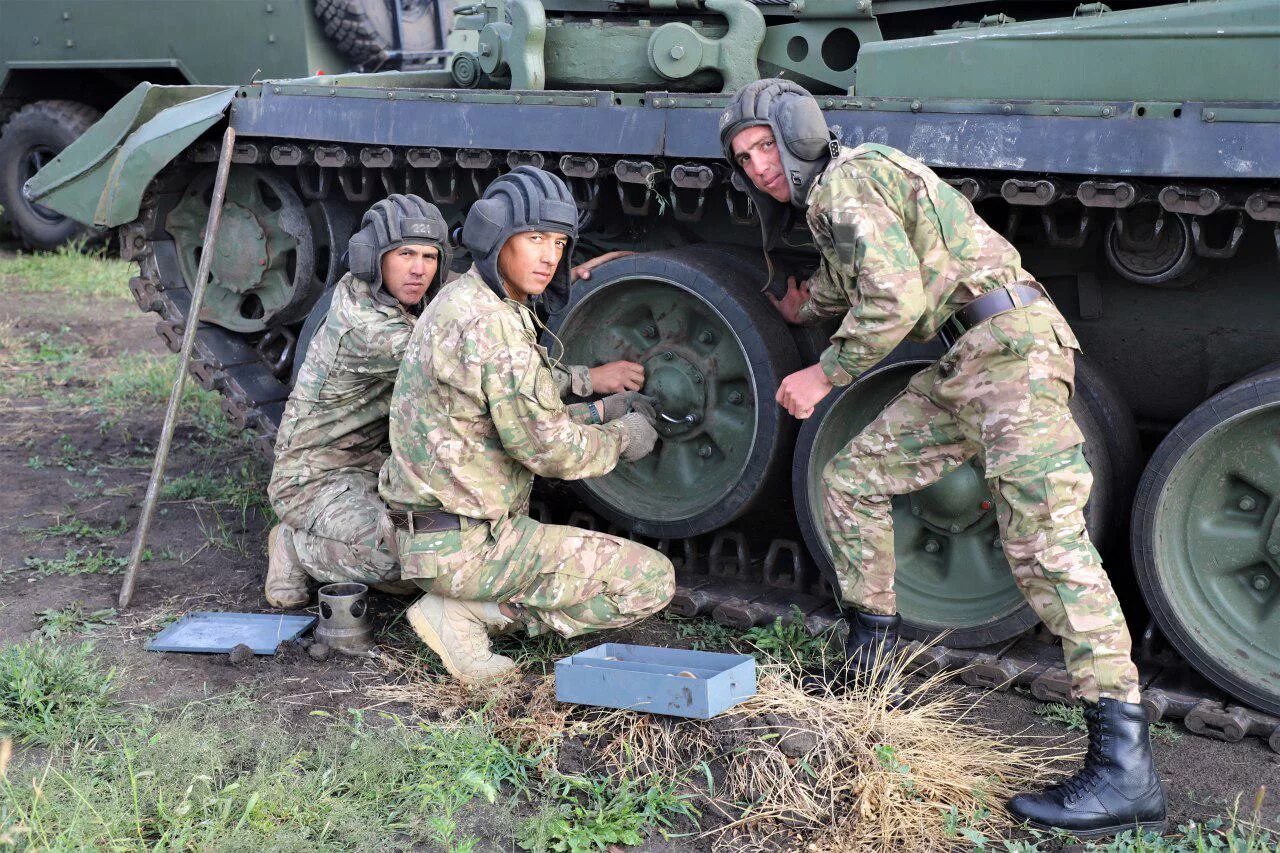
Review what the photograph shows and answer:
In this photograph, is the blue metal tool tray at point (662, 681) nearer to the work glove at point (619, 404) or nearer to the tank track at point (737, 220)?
the tank track at point (737, 220)

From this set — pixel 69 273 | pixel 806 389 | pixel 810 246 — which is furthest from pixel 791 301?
pixel 69 273

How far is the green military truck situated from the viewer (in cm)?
1125

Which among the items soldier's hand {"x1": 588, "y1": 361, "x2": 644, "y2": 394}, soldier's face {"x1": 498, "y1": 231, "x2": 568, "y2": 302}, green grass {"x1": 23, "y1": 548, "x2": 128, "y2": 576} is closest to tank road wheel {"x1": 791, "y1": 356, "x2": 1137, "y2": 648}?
soldier's hand {"x1": 588, "y1": 361, "x2": 644, "y2": 394}

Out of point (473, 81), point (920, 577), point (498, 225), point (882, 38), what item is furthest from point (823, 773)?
point (473, 81)

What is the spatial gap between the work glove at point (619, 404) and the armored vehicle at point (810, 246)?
22cm

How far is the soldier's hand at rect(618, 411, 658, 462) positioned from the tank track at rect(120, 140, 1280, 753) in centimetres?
63

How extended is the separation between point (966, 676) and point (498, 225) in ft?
7.07

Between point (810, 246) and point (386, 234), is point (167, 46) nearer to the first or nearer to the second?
point (386, 234)

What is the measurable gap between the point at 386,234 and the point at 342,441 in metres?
0.88

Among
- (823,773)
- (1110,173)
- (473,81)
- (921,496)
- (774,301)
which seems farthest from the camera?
(473,81)

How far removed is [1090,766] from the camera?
12.3 ft

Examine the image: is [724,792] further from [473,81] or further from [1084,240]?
[473,81]

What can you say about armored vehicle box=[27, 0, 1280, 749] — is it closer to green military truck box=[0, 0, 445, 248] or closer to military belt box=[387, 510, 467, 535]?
military belt box=[387, 510, 467, 535]

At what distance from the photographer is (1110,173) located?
4078 millimetres
